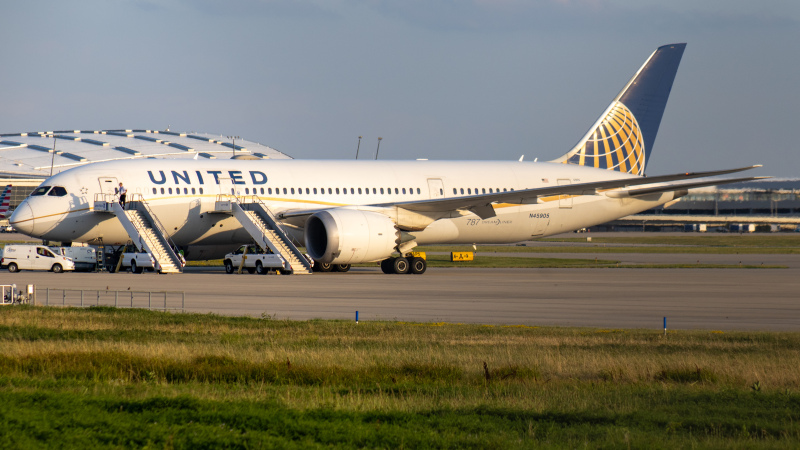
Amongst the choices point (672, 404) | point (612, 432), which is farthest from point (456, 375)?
point (612, 432)

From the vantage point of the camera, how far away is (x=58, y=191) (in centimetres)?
3956

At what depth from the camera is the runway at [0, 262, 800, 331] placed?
23.3 meters

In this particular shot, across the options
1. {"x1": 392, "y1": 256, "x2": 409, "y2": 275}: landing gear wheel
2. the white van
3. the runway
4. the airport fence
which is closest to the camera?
the runway

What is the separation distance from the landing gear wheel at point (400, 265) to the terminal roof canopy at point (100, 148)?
68259 mm

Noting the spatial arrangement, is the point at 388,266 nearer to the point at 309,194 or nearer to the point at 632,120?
the point at 309,194

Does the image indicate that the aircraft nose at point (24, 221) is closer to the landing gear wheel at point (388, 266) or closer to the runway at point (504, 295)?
the runway at point (504, 295)

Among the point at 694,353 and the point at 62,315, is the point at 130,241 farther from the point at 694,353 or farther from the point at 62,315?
the point at 694,353

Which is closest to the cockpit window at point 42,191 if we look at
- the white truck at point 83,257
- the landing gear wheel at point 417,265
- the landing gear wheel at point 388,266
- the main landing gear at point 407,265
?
the white truck at point 83,257

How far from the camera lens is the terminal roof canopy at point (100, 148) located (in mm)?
110250

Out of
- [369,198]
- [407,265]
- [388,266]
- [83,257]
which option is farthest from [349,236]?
[83,257]

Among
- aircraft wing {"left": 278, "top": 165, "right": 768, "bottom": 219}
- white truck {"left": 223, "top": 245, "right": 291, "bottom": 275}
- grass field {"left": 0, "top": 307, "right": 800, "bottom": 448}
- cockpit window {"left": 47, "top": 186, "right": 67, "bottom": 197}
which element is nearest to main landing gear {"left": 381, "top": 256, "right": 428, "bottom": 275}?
aircraft wing {"left": 278, "top": 165, "right": 768, "bottom": 219}

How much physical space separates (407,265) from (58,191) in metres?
15.6

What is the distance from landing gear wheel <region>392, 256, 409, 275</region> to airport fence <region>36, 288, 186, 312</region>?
50.5ft

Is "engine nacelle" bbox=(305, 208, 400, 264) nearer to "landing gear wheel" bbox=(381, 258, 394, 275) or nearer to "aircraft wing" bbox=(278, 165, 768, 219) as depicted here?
"aircraft wing" bbox=(278, 165, 768, 219)
